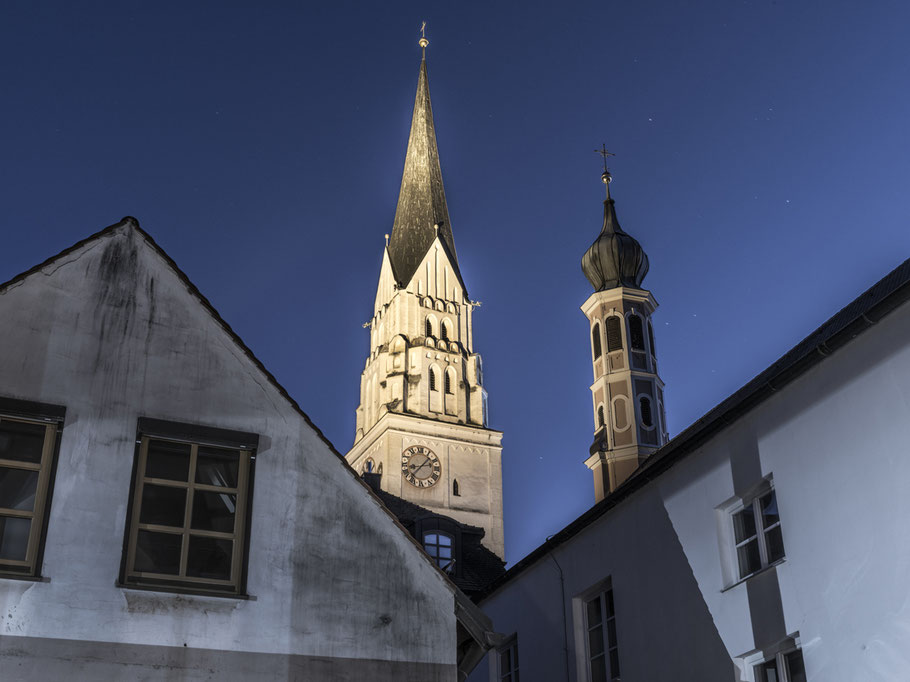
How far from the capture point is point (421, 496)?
75.2 meters

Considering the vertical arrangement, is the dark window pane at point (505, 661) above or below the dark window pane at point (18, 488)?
above

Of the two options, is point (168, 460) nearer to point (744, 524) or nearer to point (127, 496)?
point (127, 496)

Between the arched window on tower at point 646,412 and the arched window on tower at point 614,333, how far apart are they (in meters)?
2.87

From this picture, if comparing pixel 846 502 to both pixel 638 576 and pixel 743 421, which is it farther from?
pixel 638 576

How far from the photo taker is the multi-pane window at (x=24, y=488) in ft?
42.6

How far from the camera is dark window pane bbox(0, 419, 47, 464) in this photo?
13516 millimetres

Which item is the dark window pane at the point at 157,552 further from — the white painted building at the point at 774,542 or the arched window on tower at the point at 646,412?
the arched window on tower at the point at 646,412

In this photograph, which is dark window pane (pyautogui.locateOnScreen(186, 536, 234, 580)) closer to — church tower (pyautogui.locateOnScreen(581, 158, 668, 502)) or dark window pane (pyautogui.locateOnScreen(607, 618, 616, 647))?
dark window pane (pyautogui.locateOnScreen(607, 618, 616, 647))

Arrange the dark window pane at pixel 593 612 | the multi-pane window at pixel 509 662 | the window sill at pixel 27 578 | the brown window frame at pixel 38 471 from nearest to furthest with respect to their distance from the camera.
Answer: the window sill at pixel 27 578 → the brown window frame at pixel 38 471 → the dark window pane at pixel 593 612 → the multi-pane window at pixel 509 662

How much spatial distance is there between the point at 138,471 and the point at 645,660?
34.8 ft

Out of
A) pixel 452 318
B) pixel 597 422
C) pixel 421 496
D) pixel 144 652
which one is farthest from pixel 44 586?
pixel 452 318

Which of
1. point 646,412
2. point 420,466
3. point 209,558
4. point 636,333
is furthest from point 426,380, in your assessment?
point 209,558

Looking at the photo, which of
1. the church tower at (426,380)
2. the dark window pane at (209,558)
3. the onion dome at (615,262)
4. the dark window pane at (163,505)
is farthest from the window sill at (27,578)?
the church tower at (426,380)

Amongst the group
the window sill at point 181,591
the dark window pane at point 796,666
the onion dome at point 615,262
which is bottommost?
the dark window pane at point 796,666
